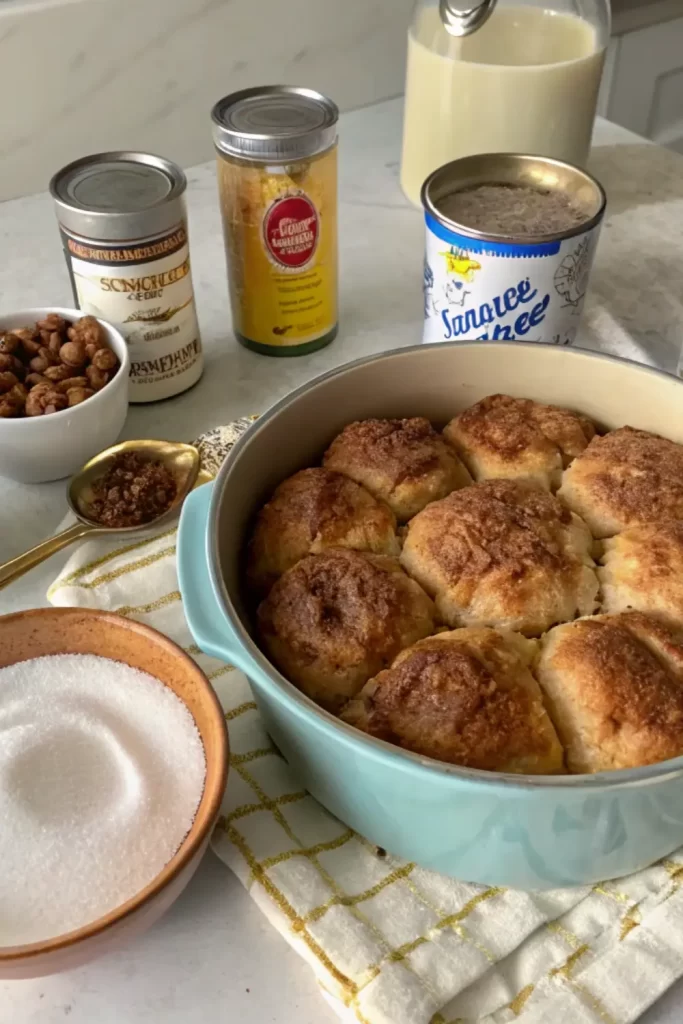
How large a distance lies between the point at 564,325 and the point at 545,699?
505 mm

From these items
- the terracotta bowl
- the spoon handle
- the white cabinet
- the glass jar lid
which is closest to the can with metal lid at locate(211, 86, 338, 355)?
the glass jar lid

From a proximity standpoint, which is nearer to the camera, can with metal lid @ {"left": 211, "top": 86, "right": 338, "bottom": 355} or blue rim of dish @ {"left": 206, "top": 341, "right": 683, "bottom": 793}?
blue rim of dish @ {"left": 206, "top": 341, "right": 683, "bottom": 793}

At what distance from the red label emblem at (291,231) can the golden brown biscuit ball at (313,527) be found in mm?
367

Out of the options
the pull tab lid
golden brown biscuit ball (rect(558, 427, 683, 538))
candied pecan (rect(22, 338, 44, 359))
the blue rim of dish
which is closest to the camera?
Result: the blue rim of dish

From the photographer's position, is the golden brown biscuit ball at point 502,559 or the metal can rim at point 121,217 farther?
the metal can rim at point 121,217

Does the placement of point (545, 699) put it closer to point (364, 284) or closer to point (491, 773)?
point (491, 773)

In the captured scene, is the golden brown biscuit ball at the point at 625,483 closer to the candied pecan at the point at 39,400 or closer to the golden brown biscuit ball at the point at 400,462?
the golden brown biscuit ball at the point at 400,462

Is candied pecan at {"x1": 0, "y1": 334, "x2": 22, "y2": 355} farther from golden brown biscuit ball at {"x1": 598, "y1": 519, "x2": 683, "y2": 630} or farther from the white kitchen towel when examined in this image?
golden brown biscuit ball at {"x1": 598, "y1": 519, "x2": 683, "y2": 630}

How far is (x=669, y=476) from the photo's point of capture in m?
0.80

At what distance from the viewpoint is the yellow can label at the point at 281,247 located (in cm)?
100

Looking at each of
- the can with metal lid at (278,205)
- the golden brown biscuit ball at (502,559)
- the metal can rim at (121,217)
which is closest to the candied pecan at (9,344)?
the metal can rim at (121,217)

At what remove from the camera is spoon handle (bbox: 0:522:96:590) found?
86 centimetres

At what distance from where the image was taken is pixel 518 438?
849mm

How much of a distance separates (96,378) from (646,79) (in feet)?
5.44
